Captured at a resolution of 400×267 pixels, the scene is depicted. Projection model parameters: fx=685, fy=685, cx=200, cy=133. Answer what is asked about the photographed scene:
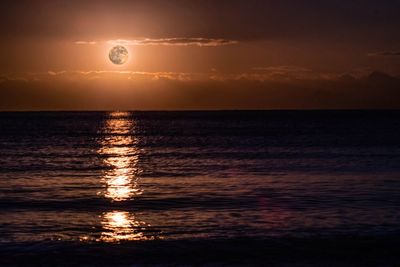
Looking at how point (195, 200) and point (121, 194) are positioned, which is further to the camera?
point (121, 194)

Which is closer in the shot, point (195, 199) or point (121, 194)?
point (195, 199)

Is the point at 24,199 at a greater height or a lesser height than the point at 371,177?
lesser

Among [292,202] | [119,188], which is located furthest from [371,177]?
[119,188]

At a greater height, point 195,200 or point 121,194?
point 121,194

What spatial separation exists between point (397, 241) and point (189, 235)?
6006mm

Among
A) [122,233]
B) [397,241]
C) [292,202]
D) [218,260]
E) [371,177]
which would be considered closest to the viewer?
[218,260]

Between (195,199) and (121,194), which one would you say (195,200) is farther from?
(121,194)

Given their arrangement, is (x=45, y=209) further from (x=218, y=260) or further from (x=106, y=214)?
(x=218, y=260)

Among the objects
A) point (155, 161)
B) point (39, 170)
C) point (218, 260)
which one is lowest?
point (218, 260)

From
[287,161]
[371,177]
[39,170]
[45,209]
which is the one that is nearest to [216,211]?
[45,209]

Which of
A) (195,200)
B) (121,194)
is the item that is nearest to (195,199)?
(195,200)

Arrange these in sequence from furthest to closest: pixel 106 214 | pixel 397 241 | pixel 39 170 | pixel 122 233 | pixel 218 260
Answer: pixel 39 170, pixel 106 214, pixel 122 233, pixel 397 241, pixel 218 260

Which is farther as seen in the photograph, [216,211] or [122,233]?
[216,211]

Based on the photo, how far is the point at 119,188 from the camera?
111ft
